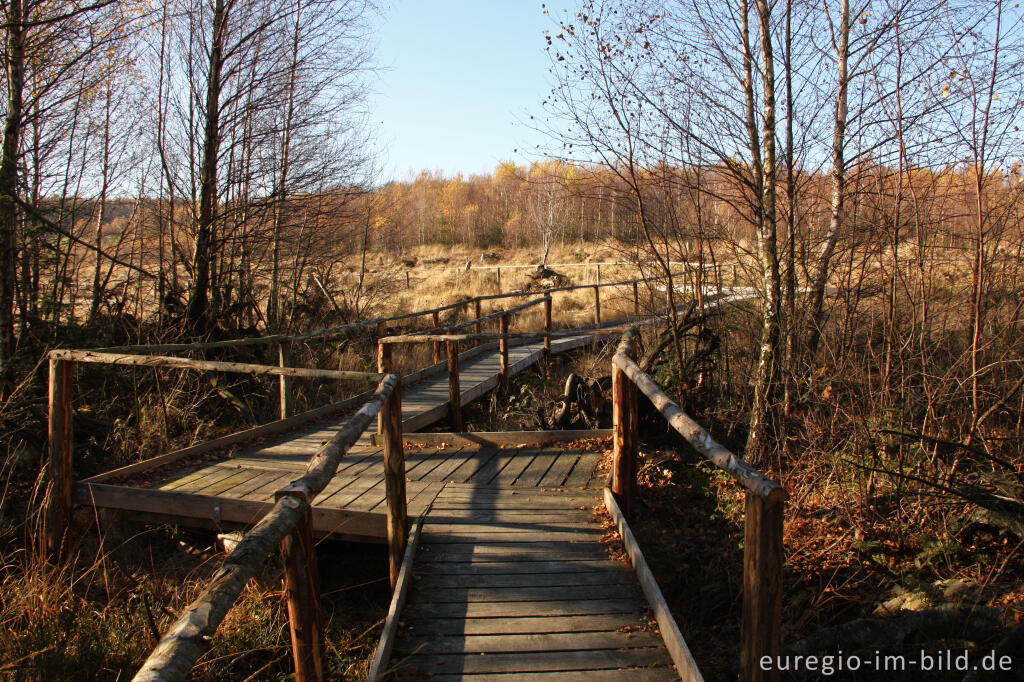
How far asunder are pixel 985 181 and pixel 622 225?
424cm

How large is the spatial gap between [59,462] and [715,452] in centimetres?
499

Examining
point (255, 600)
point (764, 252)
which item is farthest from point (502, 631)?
point (764, 252)

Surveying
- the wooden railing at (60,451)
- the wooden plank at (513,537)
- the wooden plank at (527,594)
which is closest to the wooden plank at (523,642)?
the wooden plank at (527,594)

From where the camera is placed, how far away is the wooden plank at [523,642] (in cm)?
328

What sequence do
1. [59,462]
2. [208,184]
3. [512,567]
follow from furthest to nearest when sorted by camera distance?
[208,184] < [59,462] < [512,567]

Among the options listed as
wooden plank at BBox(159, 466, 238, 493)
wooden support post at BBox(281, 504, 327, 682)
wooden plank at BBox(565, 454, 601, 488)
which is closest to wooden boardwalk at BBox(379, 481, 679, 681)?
wooden plank at BBox(565, 454, 601, 488)

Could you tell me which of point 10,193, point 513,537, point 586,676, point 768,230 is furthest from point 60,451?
point 768,230

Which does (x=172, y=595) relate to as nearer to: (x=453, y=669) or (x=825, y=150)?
(x=453, y=669)

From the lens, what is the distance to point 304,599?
7.28 feet

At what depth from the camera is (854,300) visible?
611cm

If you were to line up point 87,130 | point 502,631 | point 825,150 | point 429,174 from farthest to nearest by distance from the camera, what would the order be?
A: point 429,174, point 87,130, point 825,150, point 502,631

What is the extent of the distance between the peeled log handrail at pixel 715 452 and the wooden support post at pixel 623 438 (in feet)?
1.77

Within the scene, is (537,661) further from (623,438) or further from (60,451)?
(60,451)

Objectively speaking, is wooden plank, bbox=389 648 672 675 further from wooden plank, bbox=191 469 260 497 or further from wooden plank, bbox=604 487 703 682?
wooden plank, bbox=191 469 260 497
